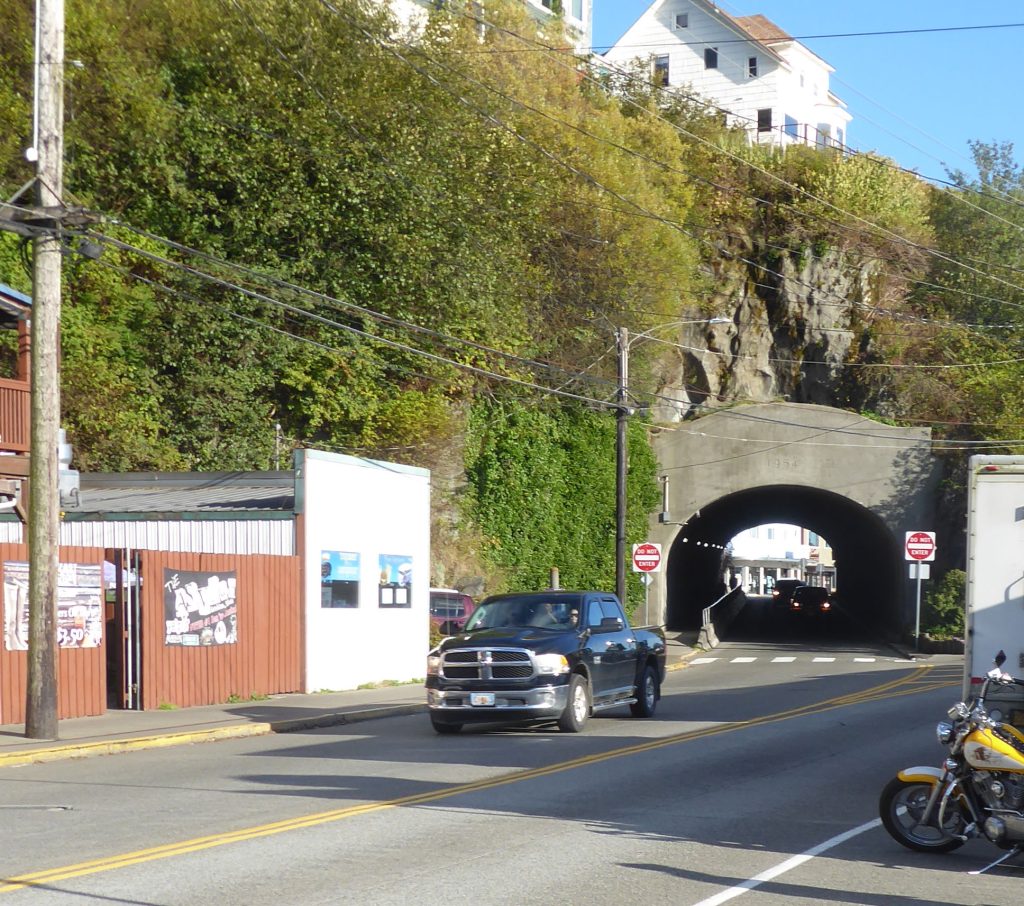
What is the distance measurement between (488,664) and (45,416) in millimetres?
6499

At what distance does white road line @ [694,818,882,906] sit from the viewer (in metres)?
8.34

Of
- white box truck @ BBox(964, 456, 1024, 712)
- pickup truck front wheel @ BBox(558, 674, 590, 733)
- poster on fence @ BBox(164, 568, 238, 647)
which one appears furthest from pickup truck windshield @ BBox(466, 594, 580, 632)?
white box truck @ BBox(964, 456, 1024, 712)

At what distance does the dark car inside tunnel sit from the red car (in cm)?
1633

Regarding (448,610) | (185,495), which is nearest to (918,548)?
(448,610)

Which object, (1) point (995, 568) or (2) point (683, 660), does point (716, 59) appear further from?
(1) point (995, 568)

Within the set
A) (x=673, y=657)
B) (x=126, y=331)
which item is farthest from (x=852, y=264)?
(x=126, y=331)

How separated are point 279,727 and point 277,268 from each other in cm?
1884

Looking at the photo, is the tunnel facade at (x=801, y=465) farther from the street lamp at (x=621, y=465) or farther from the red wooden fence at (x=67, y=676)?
the red wooden fence at (x=67, y=676)

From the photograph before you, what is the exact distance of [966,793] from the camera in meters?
9.61

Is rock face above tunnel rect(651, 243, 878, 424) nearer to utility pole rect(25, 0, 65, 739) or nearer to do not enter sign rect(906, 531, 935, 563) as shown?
do not enter sign rect(906, 531, 935, 563)

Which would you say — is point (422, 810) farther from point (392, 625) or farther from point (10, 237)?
point (10, 237)

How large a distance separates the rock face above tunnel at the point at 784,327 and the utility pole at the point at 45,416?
3694 centimetres

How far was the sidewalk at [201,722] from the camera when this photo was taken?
1639cm

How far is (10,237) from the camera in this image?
33.1m
